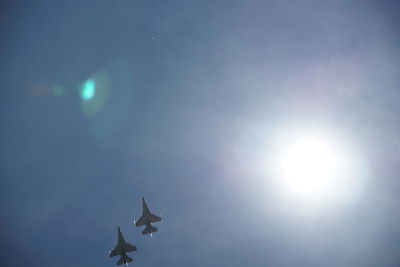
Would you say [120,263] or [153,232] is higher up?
[153,232]

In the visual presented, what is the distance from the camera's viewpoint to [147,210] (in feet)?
A: 230

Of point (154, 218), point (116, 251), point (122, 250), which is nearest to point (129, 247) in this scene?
point (122, 250)

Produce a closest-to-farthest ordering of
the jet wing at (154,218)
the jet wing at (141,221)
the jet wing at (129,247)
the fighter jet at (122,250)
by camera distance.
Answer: the fighter jet at (122,250), the jet wing at (129,247), the jet wing at (141,221), the jet wing at (154,218)

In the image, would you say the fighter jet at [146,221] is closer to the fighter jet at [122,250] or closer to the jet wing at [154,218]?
the jet wing at [154,218]

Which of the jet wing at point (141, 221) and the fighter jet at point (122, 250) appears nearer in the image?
the fighter jet at point (122, 250)

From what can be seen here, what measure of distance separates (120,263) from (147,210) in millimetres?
13082

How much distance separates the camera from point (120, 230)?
6856 centimetres

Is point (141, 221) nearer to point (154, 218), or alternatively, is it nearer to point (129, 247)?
point (154, 218)

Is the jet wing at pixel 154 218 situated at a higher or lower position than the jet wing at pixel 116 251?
higher

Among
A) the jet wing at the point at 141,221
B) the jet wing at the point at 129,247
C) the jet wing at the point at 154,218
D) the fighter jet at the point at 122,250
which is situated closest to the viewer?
the fighter jet at the point at 122,250

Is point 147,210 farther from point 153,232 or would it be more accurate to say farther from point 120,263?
point 120,263

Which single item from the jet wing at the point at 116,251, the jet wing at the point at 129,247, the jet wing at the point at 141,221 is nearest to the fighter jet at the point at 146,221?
the jet wing at the point at 141,221

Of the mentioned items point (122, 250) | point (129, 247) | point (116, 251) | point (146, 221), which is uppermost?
point (146, 221)

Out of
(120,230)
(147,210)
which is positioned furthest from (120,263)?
(147,210)
